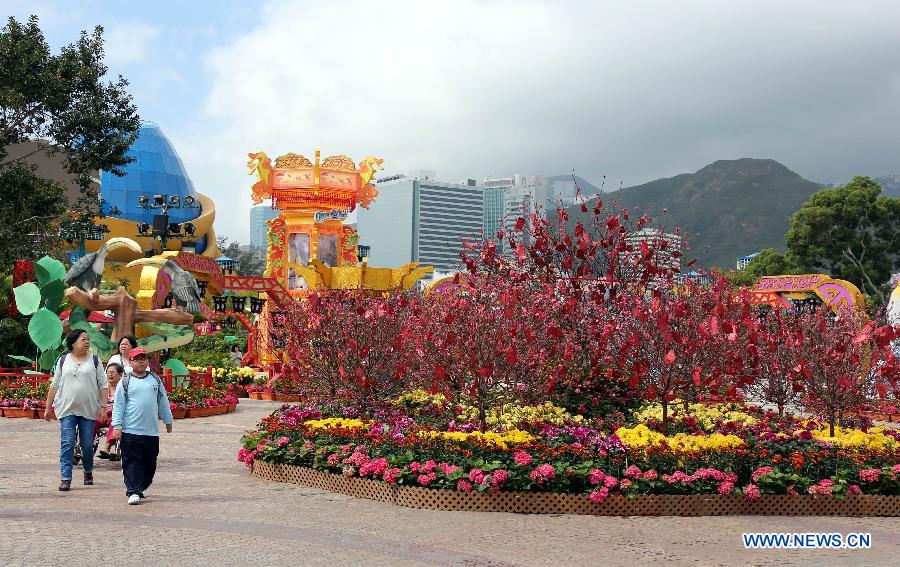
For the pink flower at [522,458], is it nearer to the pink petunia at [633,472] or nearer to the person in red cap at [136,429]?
the pink petunia at [633,472]

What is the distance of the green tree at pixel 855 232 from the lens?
51.9 meters

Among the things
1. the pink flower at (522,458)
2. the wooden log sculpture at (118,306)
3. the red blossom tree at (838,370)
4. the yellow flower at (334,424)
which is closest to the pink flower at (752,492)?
the pink flower at (522,458)

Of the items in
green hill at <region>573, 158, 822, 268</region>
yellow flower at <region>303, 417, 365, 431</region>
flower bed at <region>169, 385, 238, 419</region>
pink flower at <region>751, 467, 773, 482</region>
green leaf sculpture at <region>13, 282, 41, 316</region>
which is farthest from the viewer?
green hill at <region>573, 158, 822, 268</region>

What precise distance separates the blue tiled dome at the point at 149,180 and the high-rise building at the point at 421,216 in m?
107

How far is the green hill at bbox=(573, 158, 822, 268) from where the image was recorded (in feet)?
462

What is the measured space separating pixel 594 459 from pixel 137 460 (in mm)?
4820

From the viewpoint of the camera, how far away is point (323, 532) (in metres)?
8.02

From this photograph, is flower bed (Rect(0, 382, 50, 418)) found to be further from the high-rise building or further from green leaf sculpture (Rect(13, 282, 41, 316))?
the high-rise building

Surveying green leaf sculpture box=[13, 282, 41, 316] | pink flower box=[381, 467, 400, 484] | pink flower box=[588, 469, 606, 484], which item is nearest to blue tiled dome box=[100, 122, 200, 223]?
green leaf sculpture box=[13, 282, 41, 316]

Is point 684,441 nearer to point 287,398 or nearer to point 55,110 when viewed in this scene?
point 287,398

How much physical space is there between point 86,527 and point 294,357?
8.23 m

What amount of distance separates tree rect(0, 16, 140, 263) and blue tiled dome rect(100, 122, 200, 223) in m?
46.5

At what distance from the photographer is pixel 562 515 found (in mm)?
9070

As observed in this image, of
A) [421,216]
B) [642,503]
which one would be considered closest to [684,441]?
[642,503]
